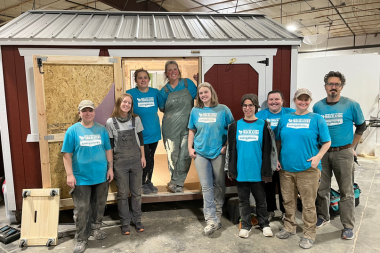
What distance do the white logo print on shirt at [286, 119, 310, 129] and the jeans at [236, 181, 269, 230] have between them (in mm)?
740

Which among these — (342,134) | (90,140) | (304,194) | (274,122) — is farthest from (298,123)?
(90,140)

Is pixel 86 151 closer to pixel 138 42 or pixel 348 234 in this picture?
pixel 138 42

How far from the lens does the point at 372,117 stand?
7359 millimetres

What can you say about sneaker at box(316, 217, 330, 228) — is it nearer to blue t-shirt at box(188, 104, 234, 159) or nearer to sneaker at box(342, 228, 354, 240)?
sneaker at box(342, 228, 354, 240)

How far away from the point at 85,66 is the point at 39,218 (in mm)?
1911

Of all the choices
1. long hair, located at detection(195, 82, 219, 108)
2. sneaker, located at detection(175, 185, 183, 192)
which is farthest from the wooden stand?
long hair, located at detection(195, 82, 219, 108)

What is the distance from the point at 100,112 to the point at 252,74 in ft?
7.20

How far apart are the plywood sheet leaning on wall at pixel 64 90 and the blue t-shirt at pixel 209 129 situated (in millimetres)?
1203

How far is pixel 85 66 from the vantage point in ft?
10.7

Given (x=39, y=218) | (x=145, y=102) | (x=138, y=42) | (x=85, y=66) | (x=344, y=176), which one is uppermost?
(x=138, y=42)

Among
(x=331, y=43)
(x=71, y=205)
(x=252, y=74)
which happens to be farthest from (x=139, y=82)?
(x=331, y=43)

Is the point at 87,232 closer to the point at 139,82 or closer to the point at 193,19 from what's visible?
the point at 139,82

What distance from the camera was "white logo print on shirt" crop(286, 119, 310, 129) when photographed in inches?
106

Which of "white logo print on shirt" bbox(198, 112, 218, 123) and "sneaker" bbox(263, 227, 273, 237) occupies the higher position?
"white logo print on shirt" bbox(198, 112, 218, 123)
